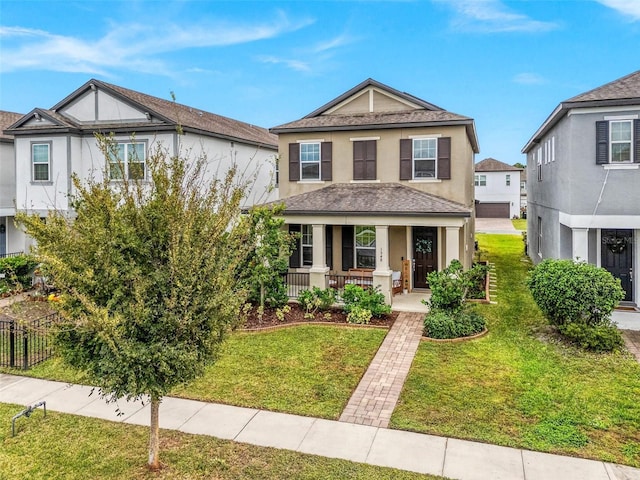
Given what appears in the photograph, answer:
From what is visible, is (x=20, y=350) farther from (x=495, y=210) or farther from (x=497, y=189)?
A: (x=495, y=210)

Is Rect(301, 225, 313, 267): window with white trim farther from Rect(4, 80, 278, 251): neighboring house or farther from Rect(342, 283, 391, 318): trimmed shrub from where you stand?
Rect(342, 283, 391, 318): trimmed shrub

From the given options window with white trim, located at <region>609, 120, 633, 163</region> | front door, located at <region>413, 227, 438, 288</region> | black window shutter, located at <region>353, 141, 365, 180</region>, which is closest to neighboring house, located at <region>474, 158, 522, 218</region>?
front door, located at <region>413, 227, 438, 288</region>

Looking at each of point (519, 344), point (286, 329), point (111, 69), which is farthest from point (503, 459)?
point (111, 69)

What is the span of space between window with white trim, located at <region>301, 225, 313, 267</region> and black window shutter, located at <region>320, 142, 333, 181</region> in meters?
2.23

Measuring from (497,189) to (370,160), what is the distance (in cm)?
4049

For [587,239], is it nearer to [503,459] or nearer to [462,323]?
[462,323]

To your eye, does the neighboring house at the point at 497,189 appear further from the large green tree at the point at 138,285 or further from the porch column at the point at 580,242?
the large green tree at the point at 138,285

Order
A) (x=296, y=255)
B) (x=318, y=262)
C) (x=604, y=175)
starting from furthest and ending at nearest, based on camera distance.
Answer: (x=296, y=255) < (x=318, y=262) < (x=604, y=175)

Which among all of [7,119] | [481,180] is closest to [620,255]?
[7,119]

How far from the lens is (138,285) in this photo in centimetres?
589

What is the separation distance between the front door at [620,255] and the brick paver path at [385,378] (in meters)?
6.71

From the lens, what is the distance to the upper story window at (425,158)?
17.5 meters

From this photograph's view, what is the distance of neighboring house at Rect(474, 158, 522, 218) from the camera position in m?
53.2

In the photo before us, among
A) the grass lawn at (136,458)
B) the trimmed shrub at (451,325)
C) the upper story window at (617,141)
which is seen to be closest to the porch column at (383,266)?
the trimmed shrub at (451,325)
